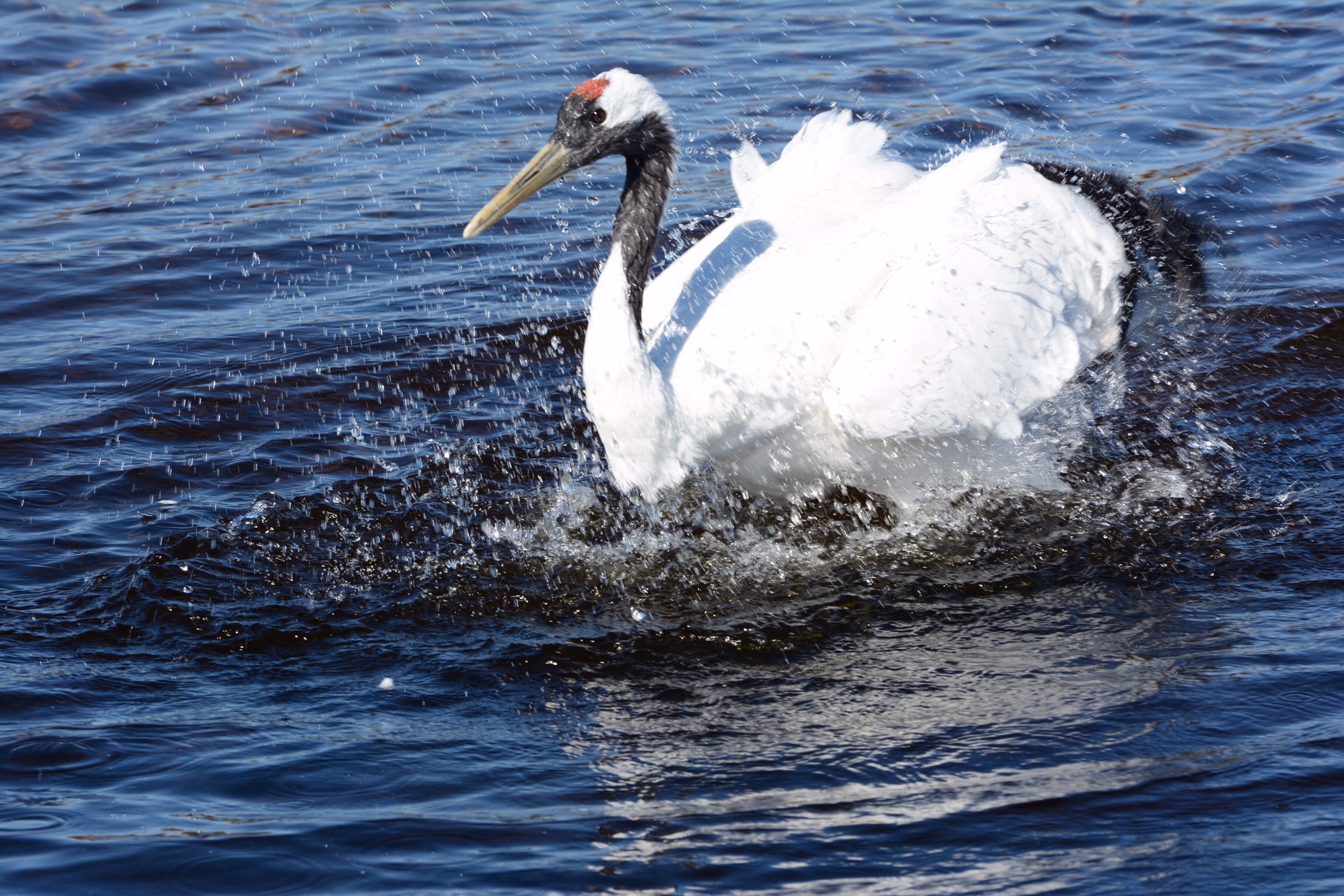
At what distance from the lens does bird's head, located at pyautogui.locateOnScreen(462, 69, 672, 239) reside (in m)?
5.09

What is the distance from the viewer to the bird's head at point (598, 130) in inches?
200

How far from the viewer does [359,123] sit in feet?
33.4

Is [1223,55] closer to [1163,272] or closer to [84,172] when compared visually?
[1163,272]

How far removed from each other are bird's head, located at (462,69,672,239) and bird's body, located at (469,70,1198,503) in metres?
0.01

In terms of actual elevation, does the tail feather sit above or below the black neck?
below

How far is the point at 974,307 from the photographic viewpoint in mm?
4973

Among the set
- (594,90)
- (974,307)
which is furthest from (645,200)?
(974,307)

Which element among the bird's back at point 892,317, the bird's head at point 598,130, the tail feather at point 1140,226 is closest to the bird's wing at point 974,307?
the bird's back at point 892,317

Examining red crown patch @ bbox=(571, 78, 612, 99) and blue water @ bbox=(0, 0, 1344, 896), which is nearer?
blue water @ bbox=(0, 0, 1344, 896)

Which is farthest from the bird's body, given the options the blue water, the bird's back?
the blue water

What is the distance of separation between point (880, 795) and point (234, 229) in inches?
242

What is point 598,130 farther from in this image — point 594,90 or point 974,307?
point 974,307

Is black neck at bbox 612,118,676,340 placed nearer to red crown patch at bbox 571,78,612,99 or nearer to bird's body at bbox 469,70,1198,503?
bird's body at bbox 469,70,1198,503

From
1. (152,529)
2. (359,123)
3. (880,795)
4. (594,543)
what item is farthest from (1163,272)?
(359,123)
